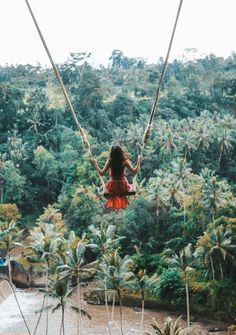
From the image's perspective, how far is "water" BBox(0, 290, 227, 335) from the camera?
2327 cm

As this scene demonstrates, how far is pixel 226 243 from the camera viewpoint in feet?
79.8

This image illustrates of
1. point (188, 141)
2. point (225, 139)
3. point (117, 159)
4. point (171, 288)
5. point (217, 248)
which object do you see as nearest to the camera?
point (117, 159)

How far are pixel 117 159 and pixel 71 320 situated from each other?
808 inches

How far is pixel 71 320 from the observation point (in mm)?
24469

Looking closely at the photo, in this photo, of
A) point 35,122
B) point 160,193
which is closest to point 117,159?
point 160,193

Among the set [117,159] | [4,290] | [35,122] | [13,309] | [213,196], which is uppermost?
[35,122]

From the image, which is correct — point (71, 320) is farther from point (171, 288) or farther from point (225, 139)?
point (225, 139)

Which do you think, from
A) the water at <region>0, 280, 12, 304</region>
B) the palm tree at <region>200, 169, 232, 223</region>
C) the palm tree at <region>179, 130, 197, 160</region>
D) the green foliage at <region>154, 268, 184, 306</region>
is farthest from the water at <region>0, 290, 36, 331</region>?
the palm tree at <region>179, 130, 197, 160</region>

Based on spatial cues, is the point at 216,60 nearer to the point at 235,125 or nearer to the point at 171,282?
the point at 235,125

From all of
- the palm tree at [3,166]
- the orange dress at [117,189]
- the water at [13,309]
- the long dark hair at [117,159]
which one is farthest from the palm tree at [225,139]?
the long dark hair at [117,159]

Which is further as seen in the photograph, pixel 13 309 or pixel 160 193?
pixel 160 193

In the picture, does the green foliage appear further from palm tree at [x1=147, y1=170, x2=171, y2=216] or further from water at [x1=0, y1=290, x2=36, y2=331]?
water at [x1=0, y1=290, x2=36, y2=331]

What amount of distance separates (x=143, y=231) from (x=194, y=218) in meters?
3.29

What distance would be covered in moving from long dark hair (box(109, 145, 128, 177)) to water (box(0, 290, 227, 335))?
18.3 metres
